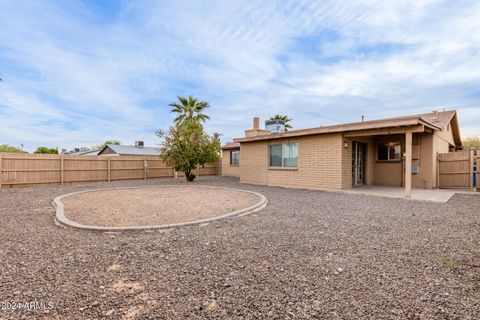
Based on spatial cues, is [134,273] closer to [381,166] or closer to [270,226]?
[270,226]

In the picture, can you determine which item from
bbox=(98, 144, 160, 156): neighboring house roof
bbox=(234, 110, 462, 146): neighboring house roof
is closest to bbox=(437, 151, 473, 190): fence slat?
bbox=(234, 110, 462, 146): neighboring house roof

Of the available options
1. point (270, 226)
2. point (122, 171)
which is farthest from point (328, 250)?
point (122, 171)

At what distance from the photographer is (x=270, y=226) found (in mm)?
5004

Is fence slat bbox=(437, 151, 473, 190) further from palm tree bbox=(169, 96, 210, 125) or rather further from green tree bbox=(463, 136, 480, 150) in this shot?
palm tree bbox=(169, 96, 210, 125)

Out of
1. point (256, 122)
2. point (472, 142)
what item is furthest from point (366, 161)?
point (472, 142)

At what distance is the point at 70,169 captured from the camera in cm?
1449

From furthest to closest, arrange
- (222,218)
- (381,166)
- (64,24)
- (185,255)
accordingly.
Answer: (381,166)
(64,24)
(222,218)
(185,255)

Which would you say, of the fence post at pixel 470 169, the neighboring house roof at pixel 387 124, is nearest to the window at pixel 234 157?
the neighboring house roof at pixel 387 124

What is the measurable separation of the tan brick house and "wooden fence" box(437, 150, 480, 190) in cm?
45

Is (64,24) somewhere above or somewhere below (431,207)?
above

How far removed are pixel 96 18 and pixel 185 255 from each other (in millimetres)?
11281

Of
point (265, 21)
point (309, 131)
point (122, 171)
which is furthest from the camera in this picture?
point (122, 171)

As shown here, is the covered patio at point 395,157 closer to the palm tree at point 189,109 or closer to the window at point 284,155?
the window at point 284,155

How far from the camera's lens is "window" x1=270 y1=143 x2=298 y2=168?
12360mm
